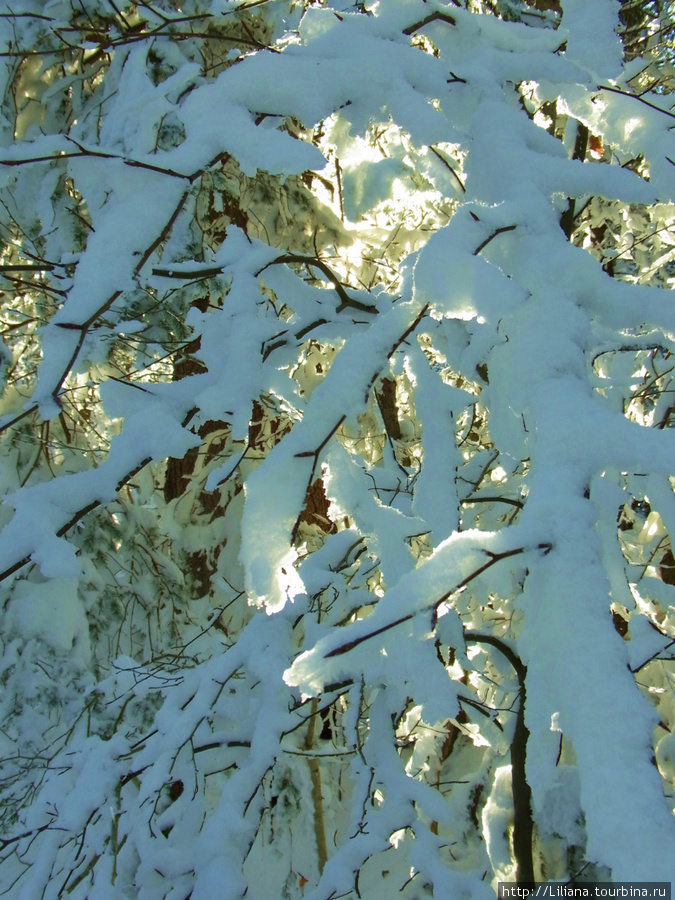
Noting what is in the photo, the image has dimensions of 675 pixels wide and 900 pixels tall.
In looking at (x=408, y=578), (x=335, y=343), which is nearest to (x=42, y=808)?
(x=335, y=343)

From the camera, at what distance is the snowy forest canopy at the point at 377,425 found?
78 cm

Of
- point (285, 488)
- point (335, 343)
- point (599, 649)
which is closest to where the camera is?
point (599, 649)

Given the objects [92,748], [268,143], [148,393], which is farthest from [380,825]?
[268,143]

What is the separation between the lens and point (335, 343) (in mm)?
1895

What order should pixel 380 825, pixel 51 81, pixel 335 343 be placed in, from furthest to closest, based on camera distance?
pixel 51 81 → pixel 380 825 → pixel 335 343

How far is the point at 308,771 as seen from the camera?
340 cm

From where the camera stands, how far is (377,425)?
429cm

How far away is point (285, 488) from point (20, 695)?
4.12 meters

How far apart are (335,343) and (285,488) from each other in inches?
38.4

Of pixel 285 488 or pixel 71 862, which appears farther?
pixel 71 862

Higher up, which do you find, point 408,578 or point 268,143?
point 268,143

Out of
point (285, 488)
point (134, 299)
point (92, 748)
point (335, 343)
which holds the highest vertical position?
point (285, 488)

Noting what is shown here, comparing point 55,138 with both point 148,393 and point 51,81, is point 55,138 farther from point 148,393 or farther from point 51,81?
point 51,81

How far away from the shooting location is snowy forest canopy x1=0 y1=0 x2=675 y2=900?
0.78 metres
